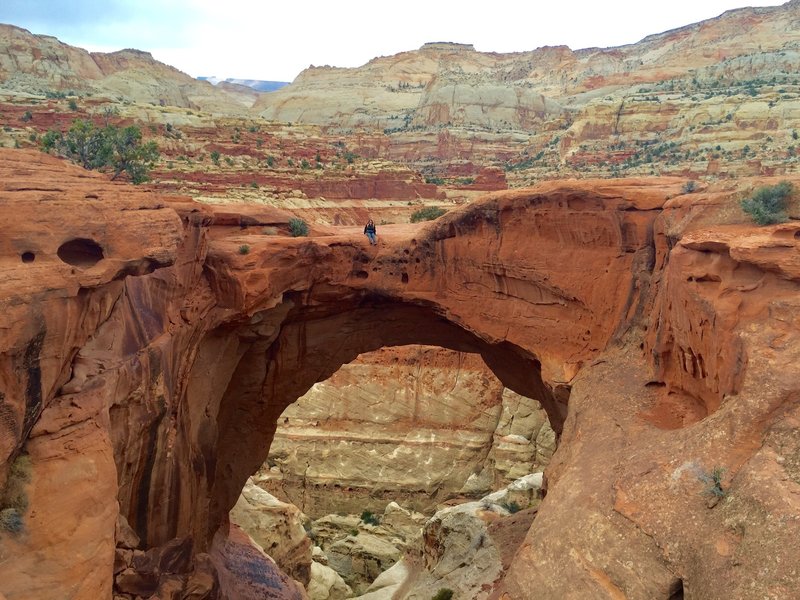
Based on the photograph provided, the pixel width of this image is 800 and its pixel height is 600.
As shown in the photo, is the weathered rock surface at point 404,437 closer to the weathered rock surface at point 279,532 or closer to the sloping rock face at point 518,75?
the weathered rock surface at point 279,532

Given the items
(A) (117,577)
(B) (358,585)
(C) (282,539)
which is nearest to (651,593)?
(A) (117,577)

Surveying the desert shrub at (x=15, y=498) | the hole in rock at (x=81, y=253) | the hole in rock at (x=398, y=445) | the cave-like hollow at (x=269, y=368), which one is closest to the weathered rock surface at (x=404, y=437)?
the hole in rock at (x=398, y=445)

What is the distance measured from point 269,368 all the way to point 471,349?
5.93m

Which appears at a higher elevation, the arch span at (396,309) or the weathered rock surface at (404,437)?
the arch span at (396,309)

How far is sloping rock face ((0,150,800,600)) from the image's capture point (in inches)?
319

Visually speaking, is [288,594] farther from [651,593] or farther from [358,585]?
[651,593]

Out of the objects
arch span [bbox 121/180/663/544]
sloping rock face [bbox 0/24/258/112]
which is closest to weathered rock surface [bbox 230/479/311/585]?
arch span [bbox 121/180/663/544]

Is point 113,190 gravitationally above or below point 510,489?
above

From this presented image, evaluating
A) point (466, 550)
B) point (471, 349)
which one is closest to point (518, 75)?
point (471, 349)

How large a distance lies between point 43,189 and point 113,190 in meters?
1.33

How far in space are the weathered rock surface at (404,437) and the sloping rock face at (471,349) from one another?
13.4 metres

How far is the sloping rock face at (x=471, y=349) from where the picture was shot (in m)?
8.09

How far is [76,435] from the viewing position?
31.5 ft

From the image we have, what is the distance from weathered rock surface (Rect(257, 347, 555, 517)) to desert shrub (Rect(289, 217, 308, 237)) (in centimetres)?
1774
